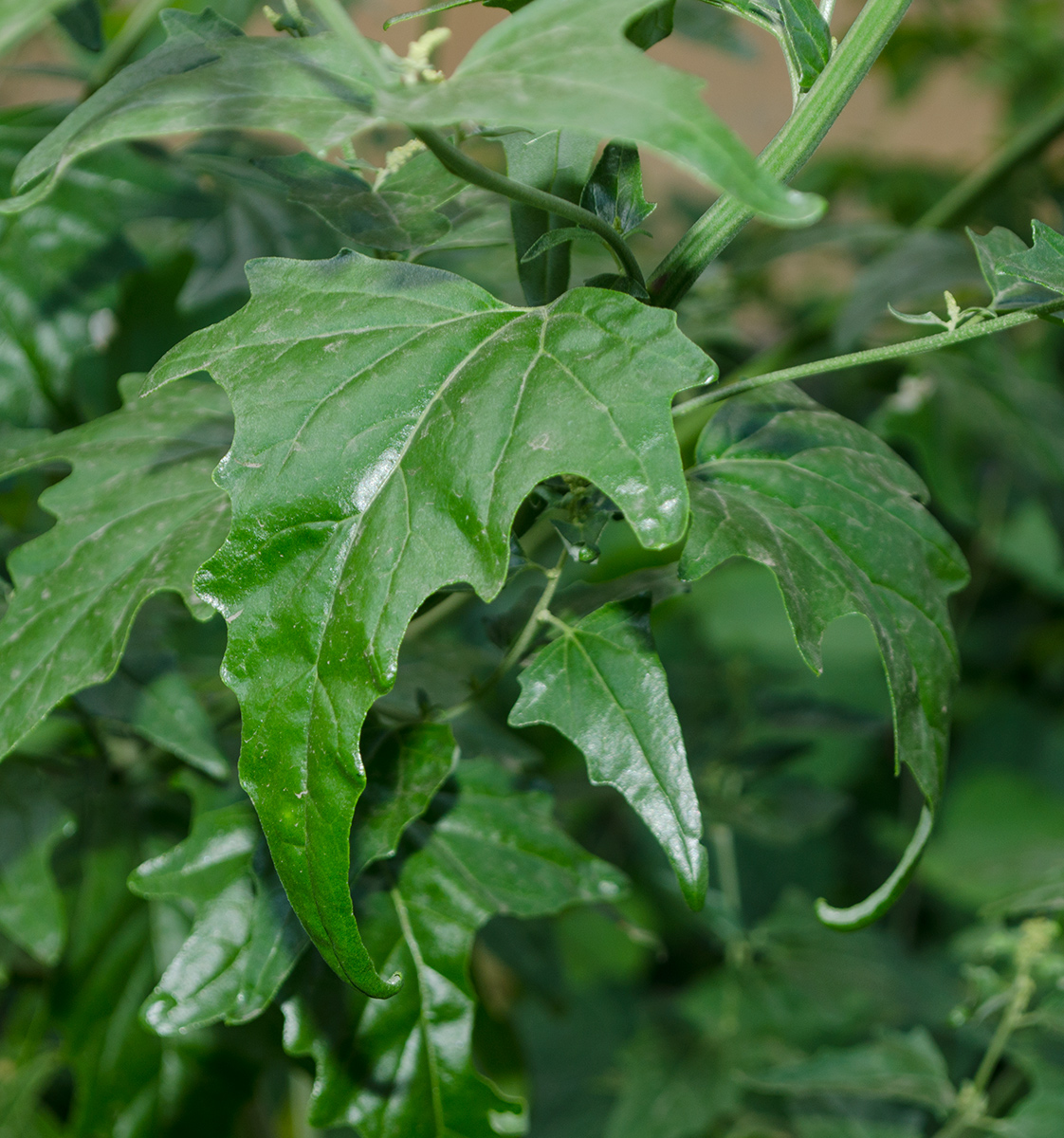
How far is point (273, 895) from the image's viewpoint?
36cm

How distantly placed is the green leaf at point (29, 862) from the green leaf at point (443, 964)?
118 mm

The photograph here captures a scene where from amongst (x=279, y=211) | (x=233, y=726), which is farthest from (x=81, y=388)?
(x=233, y=726)

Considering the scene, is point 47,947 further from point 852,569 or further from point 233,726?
point 852,569

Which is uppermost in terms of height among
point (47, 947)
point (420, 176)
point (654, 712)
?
point (420, 176)

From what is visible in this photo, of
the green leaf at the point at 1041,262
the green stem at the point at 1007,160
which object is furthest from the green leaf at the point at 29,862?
the green stem at the point at 1007,160

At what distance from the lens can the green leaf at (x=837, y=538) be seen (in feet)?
1.05

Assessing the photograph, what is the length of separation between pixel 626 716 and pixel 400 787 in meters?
0.09

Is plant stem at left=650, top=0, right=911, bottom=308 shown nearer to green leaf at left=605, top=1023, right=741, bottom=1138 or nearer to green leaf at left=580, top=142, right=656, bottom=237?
green leaf at left=580, top=142, right=656, bottom=237

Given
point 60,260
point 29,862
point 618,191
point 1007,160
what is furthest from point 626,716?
point 1007,160

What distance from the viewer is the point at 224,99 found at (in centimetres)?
28

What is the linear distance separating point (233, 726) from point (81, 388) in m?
0.36

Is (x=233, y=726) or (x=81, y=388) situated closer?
(x=233, y=726)

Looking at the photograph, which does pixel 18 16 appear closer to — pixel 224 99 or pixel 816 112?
pixel 224 99

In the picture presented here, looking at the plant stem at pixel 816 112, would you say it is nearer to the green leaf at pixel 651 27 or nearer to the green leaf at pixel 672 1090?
the green leaf at pixel 651 27
